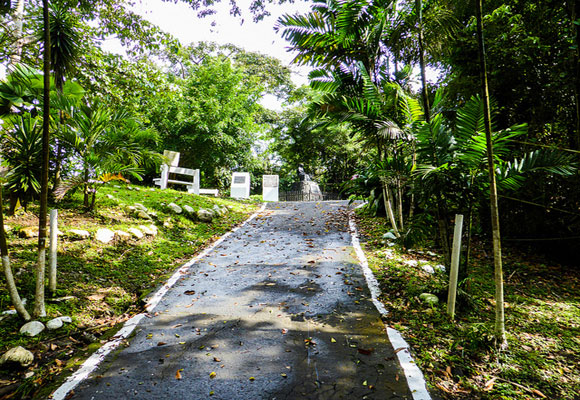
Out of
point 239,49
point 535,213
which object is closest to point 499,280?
point 535,213

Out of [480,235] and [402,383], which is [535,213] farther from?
[402,383]

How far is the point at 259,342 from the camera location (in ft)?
10.6

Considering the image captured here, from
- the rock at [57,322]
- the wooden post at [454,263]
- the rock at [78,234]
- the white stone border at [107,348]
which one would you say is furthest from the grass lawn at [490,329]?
the rock at [78,234]

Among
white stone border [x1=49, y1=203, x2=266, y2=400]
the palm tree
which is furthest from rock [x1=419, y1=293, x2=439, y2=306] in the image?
the palm tree

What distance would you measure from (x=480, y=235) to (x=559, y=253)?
4.95ft

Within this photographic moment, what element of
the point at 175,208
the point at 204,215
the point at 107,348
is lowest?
the point at 107,348

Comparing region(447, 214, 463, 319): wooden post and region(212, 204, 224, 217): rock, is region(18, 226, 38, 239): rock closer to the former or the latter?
region(212, 204, 224, 217): rock

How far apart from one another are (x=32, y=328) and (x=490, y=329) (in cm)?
493

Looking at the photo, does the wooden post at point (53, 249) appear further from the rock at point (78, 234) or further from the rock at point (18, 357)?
the rock at point (78, 234)

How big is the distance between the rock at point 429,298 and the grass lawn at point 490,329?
56 mm

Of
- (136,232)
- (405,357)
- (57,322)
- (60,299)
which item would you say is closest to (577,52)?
(405,357)

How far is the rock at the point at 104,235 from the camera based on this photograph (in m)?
5.57

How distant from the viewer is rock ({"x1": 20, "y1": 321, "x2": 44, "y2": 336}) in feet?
10.5

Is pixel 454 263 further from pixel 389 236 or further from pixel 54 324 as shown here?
pixel 54 324
